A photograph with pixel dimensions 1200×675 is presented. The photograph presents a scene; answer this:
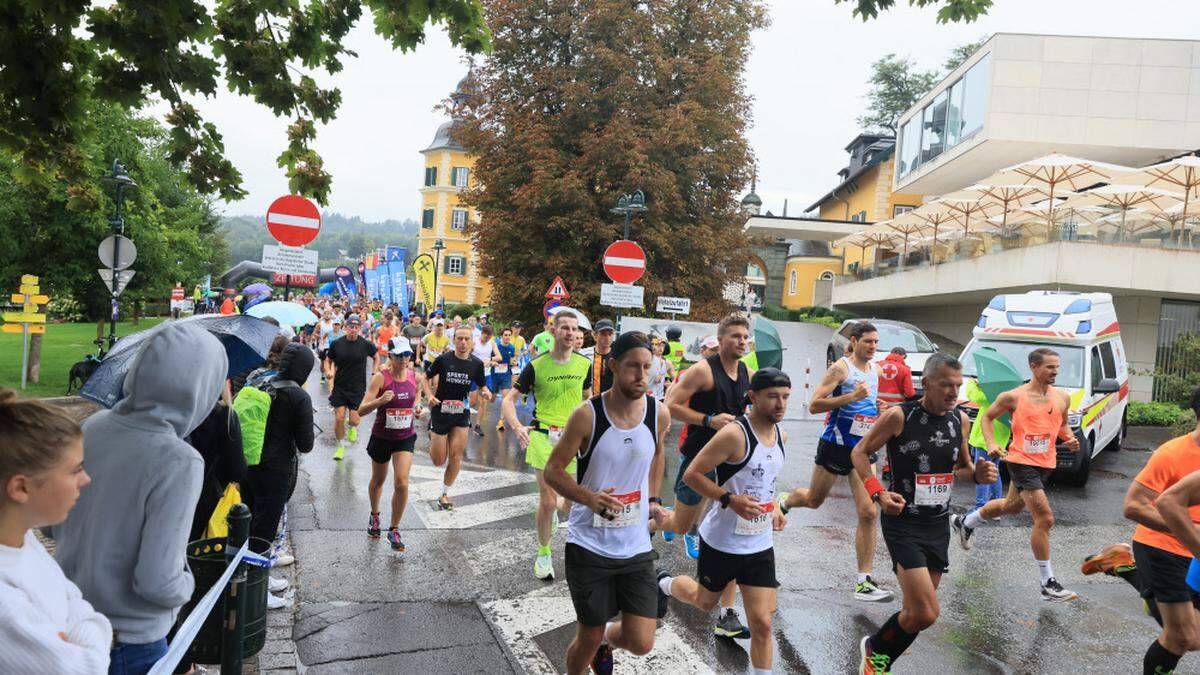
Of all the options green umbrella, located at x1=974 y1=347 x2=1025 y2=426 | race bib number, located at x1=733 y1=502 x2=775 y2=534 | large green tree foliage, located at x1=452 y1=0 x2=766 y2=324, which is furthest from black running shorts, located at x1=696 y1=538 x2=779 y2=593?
large green tree foliage, located at x1=452 y1=0 x2=766 y2=324

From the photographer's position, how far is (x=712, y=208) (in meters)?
26.7

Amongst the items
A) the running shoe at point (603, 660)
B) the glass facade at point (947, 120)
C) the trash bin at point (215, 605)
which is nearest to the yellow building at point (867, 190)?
the glass facade at point (947, 120)

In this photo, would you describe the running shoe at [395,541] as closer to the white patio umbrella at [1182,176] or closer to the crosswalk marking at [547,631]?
the crosswalk marking at [547,631]

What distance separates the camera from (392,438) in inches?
290

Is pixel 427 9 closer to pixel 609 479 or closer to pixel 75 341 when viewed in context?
pixel 609 479

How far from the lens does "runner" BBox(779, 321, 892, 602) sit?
21.5 ft

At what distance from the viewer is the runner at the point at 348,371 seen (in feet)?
38.0

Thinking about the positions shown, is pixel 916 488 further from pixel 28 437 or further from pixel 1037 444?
pixel 28 437

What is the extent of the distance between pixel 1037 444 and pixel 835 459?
5.34ft

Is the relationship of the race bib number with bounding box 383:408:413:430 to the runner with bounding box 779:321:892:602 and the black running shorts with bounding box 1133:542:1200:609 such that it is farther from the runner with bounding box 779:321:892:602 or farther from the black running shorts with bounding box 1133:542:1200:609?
the black running shorts with bounding box 1133:542:1200:609

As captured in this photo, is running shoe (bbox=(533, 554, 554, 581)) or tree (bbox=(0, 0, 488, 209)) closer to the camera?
tree (bbox=(0, 0, 488, 209))

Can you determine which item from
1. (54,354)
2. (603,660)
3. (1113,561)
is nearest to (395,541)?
(603,660)

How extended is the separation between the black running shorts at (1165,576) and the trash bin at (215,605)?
4.49 metres

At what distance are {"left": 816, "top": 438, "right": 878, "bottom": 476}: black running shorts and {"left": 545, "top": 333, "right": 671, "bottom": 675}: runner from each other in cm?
315
